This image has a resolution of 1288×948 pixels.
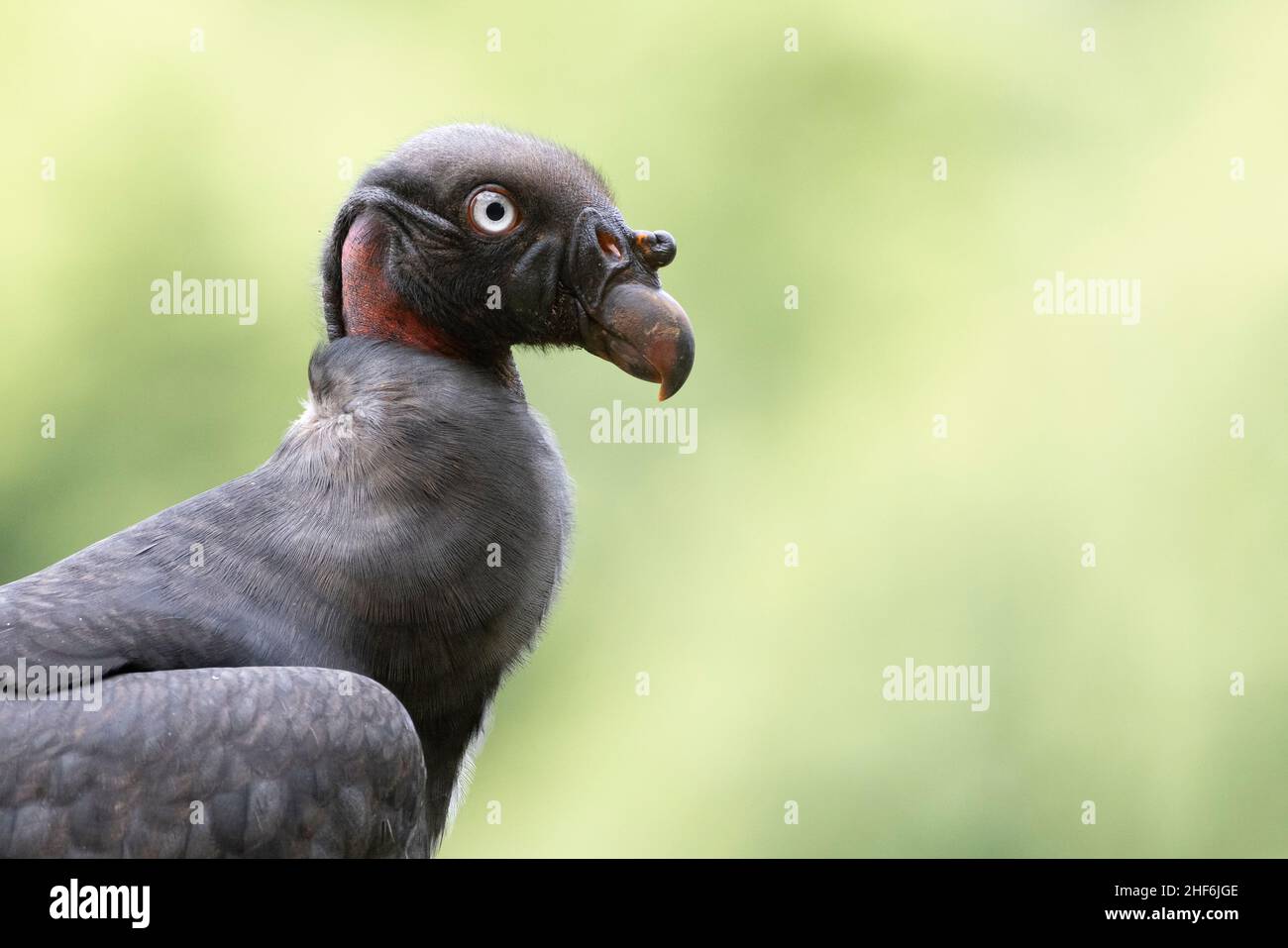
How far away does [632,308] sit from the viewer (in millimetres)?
3596

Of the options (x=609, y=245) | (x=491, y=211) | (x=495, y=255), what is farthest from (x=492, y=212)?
(x=609, y=245)

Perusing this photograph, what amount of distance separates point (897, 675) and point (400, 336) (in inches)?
213

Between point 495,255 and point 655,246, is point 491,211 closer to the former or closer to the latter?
point 495,255

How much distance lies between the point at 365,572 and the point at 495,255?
846 millimetres

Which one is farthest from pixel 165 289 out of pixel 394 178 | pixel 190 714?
pixel 190 714

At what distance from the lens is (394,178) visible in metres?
3.69

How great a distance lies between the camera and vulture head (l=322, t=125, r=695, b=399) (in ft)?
12.0

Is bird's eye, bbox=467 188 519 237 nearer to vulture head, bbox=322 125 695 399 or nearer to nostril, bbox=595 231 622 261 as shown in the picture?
vulture head, bbox=322 125 695 399

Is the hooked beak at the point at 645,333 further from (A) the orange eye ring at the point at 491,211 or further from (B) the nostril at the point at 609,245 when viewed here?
(A) the orange eye ring at the point at 491,211

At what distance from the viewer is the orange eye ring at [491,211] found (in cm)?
363

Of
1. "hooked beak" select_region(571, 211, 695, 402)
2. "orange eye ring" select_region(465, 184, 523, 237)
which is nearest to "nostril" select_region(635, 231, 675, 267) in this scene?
"hooked beak" select_region(571, 211, 695, 402)

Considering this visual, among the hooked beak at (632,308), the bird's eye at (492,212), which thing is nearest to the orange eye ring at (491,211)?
the bird's eye at (492,212)

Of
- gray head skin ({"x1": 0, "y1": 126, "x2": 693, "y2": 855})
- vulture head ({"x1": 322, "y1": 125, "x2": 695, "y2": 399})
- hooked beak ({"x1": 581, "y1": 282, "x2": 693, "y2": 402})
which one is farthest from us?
vulture head ({"x1": 322, "y1": 125, "x2": 695, "y2": 399})

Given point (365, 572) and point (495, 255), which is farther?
point (495, 255)
